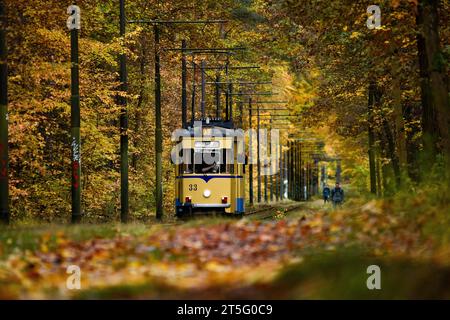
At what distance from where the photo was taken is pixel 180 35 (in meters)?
50.3

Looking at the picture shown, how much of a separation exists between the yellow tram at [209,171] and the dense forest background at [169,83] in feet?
10.2

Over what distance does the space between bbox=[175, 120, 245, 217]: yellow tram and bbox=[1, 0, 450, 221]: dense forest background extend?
3.12m

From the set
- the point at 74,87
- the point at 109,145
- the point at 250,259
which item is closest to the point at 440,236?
the point at 250,259

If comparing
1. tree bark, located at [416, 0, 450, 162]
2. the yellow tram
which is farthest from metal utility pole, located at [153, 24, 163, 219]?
tree bark, located at [416, 0, 450, 162]

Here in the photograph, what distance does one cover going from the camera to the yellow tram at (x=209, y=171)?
36.5 meters

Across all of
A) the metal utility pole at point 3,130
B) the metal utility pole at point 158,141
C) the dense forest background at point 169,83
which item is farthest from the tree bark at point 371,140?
the metal utility pole at point 3,130

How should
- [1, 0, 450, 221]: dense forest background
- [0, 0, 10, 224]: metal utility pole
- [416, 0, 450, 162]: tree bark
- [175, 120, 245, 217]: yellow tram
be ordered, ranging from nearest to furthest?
[416, 0, 450, 162]: tree bark → [1, 0, 450, 221]: dense forest background → [0, 0, 10, 224]: metal utility pole → [175, 120, 245, 217]: yellow tram

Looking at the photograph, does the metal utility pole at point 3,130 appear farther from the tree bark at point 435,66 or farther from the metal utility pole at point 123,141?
the metal utility pole at point 123,141

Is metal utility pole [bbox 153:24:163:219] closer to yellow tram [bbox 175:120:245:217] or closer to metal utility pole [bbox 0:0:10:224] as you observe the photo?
yellow tram [bbox 175:120:245:217]

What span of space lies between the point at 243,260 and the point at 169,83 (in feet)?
148

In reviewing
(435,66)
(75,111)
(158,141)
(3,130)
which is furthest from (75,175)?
(158,141)

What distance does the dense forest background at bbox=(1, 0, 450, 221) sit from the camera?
2328 cm

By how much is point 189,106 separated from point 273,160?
3527 centimetres

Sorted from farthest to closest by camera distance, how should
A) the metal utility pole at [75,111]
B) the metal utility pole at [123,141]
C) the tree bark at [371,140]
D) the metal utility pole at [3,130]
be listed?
1. the tree bark at [371,140]
2. the metal utility pole at [123,141]
3. the metal utility pole at [75,111]
4. the metal utility pole at [3,130]
